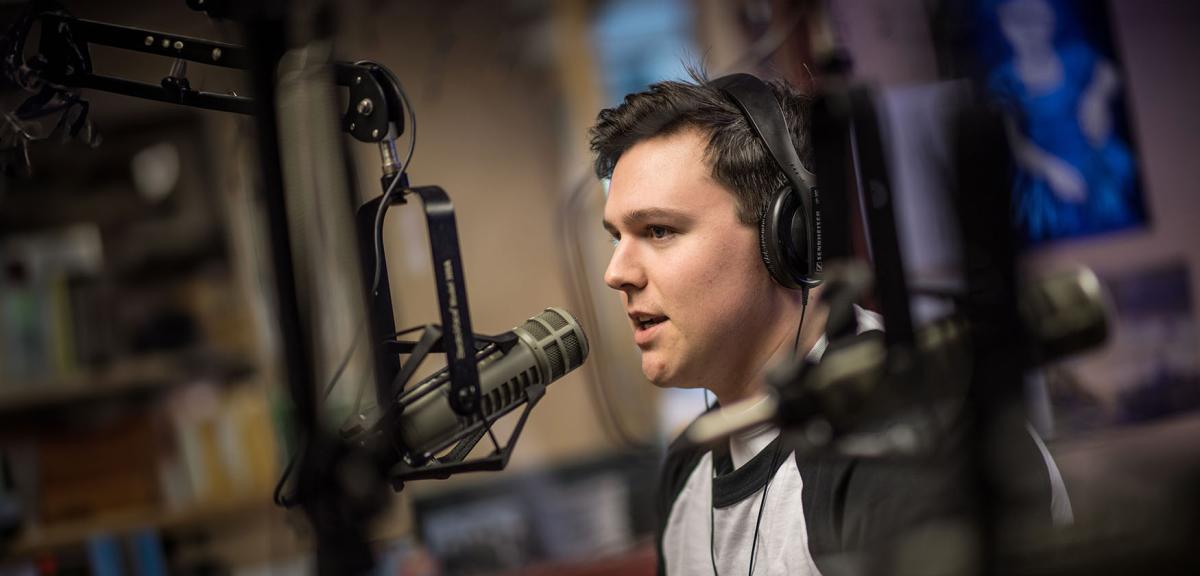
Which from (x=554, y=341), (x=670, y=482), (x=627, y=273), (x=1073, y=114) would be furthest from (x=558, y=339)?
(x=1073, y=114)

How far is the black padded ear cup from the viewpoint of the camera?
1.06 m

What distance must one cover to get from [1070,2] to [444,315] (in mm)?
2124

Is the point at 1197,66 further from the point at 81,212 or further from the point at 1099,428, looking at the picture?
the point at 81,212

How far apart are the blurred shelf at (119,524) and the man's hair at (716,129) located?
1.59 metres

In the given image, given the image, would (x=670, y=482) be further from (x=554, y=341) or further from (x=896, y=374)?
(x=896, y=374)

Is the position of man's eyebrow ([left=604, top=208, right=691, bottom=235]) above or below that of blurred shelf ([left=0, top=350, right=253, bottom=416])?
above

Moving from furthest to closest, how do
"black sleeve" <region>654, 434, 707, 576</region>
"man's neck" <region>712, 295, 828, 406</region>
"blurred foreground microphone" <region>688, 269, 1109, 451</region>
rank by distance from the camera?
"black sleeve" <region>654, 434, 707, 576</region> < "man's neck" <region>712, 295, 828, 406</region> < "blurred foreground microphone" <region>688, 269, 1109, 451</region>

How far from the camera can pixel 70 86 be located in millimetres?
1022

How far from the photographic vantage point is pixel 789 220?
3.50 feet

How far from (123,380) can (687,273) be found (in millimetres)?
1878

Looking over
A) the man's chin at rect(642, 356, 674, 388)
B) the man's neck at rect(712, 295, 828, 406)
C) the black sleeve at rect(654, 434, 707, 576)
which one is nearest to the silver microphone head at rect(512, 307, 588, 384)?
the man's chin at rect(642, 356, 674, 388)

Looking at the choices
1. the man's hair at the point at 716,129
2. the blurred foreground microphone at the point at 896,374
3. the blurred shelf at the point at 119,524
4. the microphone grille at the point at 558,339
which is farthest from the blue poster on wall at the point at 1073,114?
the blurred shelf at the point at 119,524

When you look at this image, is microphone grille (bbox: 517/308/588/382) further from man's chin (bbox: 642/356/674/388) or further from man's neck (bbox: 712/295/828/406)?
man's neck (bbox: 712/295/828/406)

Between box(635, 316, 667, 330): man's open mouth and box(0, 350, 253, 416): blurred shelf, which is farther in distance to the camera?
box(0, 350, 253, 416): blurred shelf
